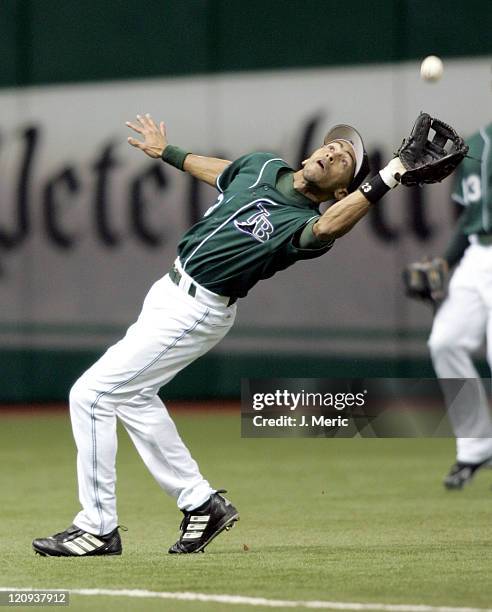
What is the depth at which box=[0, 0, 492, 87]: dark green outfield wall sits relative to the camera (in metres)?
15.2

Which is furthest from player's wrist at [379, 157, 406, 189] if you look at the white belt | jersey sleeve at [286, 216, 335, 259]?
the white belt

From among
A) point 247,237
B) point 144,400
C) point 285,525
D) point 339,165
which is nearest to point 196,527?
point 144,400

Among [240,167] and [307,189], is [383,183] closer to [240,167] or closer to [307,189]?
[307,189]

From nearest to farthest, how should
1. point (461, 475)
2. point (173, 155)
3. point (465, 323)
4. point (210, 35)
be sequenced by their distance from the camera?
point (173, 155)
point (461, 475)
point (465, 323)
point (210, 35)

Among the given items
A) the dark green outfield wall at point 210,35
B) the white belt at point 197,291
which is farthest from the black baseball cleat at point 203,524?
the dark green outfield wall at point 210,35

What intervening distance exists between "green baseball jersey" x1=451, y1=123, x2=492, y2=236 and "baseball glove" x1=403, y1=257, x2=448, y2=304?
58 centimetres

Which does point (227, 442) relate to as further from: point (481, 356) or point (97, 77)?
point (97, 77)

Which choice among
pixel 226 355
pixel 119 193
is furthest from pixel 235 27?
pixel 226 355

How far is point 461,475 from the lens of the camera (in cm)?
984

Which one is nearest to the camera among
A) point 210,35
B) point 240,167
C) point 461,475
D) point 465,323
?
point 240,167

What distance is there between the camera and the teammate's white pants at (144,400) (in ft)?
22.7

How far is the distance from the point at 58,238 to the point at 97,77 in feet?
5.95

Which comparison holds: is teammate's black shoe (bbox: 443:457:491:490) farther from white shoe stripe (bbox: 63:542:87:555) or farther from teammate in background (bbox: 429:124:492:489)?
white shoe stripe (bbox: 63:542:87:555)

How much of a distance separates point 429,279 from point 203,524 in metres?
4.45
